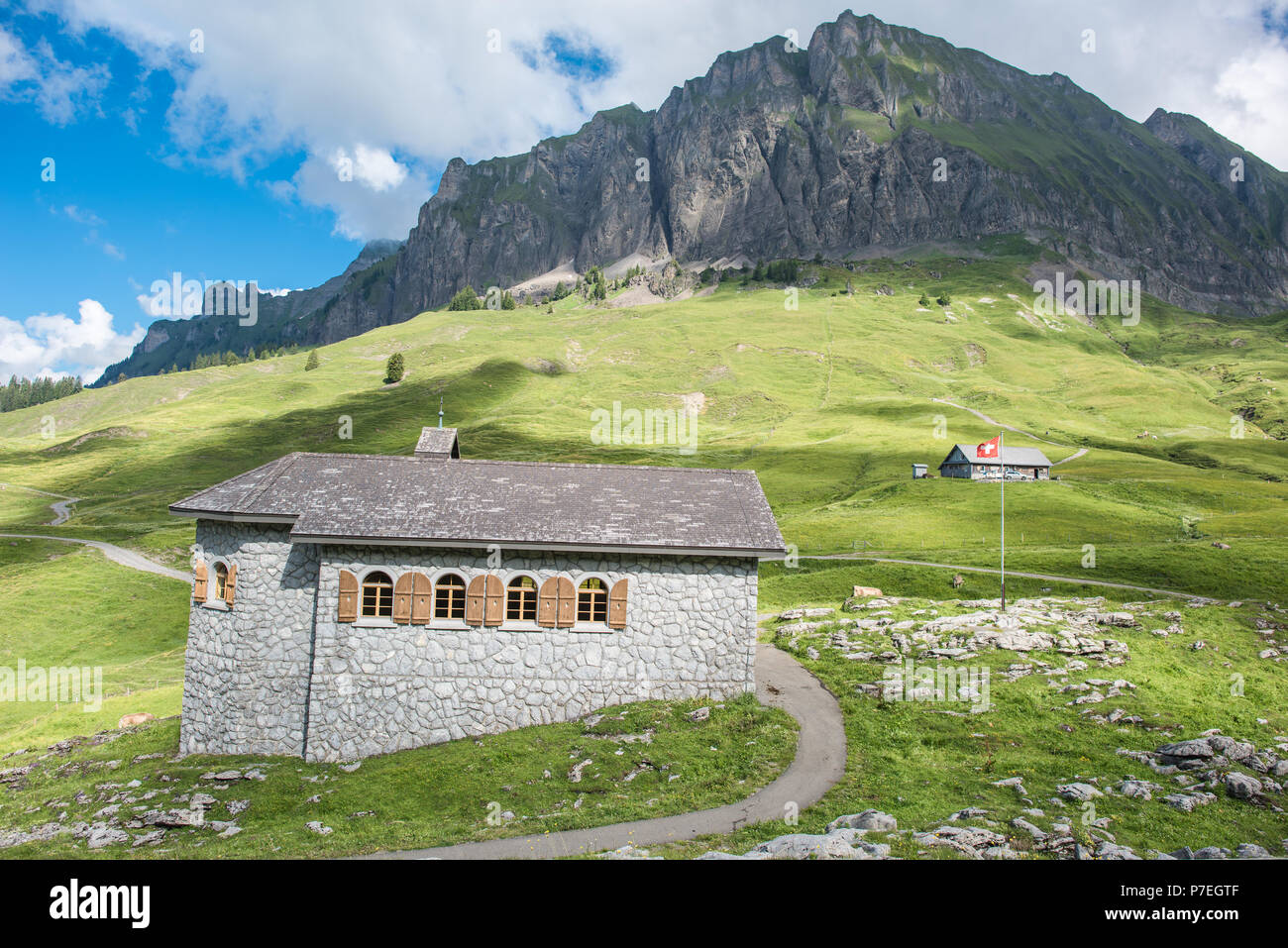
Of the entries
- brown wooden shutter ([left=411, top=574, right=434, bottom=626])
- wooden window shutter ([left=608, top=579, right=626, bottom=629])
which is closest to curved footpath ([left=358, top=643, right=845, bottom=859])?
wooden window shutter ([left=608, top=579, right=626, bottom=629])

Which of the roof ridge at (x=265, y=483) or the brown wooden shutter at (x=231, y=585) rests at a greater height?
the roof ridge at (x=265, y=483)

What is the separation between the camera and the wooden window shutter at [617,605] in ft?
92.9

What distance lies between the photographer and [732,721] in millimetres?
26141

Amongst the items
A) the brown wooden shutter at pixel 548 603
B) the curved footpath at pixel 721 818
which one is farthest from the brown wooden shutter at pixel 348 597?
the curved footpath at pixel 721 818

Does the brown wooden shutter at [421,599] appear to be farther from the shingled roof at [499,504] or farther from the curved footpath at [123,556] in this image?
the curved footpath at [123,556]

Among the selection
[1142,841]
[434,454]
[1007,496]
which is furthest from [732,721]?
[1007,496]

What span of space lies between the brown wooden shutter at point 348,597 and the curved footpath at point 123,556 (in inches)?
1711

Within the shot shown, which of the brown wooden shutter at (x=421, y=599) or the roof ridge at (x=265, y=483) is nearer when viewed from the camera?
the brown wooden shutter at (x=421, y=599)

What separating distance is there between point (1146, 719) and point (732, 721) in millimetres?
13716

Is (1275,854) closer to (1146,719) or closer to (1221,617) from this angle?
(1146,719)

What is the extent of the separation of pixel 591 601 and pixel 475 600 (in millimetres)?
4540

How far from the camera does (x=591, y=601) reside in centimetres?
2861

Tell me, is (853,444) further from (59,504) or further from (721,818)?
(59,504)

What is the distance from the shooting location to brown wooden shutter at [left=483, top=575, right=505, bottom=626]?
2805 cm
